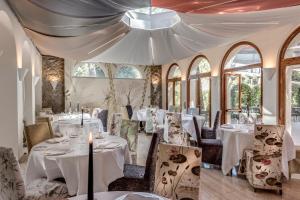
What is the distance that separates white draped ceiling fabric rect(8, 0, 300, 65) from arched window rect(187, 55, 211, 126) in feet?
2.49

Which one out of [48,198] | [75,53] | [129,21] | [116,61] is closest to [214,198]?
[48,198]

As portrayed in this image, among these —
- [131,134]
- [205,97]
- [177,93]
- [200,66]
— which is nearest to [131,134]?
[131,134]

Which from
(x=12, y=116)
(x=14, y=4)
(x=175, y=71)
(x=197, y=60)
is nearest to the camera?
(x=14, y=4)

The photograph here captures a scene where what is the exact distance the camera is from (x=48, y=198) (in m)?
2.57

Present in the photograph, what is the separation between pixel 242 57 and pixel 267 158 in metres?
4.07

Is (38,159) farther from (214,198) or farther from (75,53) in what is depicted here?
(75,53)

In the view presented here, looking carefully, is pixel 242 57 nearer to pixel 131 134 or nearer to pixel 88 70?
pixel 131 134

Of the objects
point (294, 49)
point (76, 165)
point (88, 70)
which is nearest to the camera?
point (76, 165)

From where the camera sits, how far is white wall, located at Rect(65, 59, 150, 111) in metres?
11.1

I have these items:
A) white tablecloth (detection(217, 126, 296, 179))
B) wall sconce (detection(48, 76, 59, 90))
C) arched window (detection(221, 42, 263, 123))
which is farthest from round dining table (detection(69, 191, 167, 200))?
wall sconce (detection(48, 76, 59, 90))

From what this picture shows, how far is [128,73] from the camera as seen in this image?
40.1ft

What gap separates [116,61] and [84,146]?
8.14 m

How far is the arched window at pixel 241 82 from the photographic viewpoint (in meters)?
6.78

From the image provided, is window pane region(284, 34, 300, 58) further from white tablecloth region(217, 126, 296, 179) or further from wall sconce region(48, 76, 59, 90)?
wall sconce region(48, 76, 59, 90)
